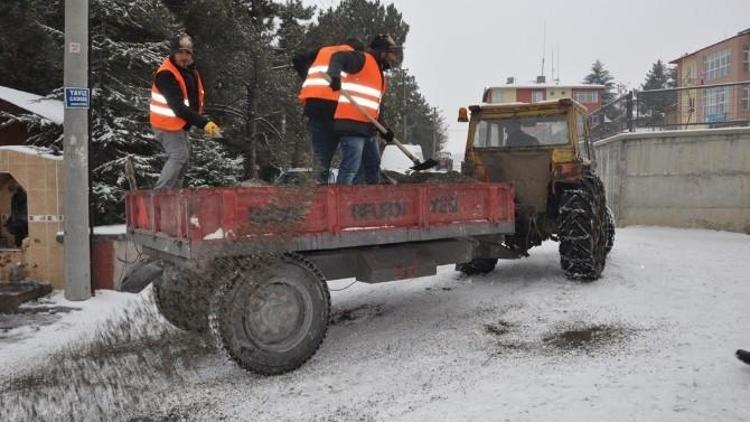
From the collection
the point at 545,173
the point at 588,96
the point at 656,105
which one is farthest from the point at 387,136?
the point at 588,96

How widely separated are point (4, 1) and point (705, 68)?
146 feet

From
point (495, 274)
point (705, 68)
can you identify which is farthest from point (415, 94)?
point (495, 274)

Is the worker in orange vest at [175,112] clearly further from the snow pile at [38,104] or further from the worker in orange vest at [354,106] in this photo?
the snow pile at [38,104]

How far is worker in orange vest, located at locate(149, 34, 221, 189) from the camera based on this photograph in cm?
541

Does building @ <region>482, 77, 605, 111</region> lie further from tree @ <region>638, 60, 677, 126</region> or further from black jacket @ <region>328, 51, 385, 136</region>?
black jacket @ <region>328, 51, 385, 136</region>

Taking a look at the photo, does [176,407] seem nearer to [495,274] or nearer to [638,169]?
[495,274]

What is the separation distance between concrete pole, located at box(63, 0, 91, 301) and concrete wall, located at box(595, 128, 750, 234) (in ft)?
32.9

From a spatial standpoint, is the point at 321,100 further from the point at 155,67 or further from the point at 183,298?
the point at 155,67

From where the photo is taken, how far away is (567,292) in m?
6.57

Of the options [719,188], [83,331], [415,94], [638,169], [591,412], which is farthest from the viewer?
[415,94]

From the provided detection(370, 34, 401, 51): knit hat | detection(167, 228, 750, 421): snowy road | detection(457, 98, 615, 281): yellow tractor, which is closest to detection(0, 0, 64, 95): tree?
detection(370, 34, 401, 51): knit hat

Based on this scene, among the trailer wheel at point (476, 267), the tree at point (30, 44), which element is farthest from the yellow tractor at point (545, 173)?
the tree at point (30, 44)

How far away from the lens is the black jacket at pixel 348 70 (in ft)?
17.5

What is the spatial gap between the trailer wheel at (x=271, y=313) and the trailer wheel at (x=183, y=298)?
1.14ft
